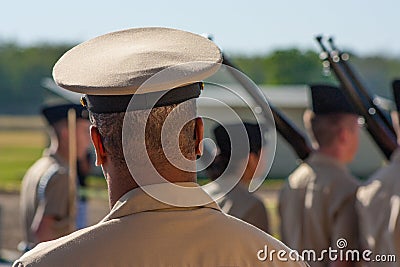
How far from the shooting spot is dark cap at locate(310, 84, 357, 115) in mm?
4781

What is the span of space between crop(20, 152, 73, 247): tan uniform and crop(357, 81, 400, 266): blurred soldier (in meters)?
1.76

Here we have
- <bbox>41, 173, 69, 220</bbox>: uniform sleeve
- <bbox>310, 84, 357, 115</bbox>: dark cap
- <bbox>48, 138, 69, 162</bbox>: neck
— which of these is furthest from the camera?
<bbox>48, 138, 69, 162</bbox>: neck

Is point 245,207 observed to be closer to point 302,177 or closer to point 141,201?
point 302,177

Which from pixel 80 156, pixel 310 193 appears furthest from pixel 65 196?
pixel 310 193

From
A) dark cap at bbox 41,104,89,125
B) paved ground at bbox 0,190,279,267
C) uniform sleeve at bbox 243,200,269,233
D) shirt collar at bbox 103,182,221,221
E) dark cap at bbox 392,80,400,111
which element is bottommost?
paved ground at bbox 0,190,279,267

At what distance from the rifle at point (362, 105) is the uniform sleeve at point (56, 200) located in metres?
1.67

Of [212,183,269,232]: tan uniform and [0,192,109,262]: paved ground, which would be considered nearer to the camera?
[212,183,269,232]: tan uniform

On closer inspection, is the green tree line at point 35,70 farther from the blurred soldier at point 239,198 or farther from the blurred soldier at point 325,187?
the blurred soldier at point 239,198

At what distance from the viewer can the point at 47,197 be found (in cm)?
506

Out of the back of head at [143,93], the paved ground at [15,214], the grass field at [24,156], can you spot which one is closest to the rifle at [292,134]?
the back of head at [143,93]

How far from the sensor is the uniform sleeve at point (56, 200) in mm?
5031

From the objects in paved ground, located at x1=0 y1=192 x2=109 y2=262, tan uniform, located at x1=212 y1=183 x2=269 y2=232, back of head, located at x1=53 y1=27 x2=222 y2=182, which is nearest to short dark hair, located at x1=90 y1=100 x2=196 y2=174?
back of head, located at x1=53 y1=27 x2=222 y2=182

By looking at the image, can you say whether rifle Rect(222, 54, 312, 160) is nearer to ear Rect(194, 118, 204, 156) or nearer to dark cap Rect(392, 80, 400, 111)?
dark cap Rect(392, 80, 400, 111)

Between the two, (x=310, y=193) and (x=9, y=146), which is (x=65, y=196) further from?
(x=9, y=146)
